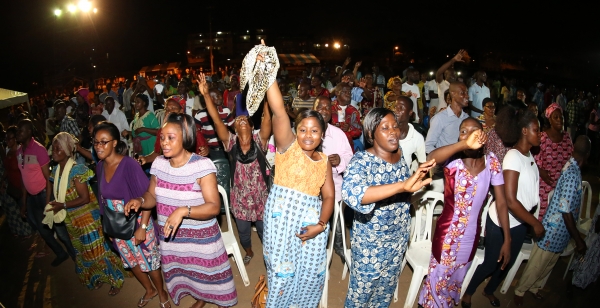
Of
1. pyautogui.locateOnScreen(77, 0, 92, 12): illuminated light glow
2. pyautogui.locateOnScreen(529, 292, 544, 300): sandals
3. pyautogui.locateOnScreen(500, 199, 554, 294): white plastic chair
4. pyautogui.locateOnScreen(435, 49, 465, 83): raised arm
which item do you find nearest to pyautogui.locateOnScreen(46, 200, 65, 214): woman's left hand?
pyautogui.locateOnScreen(500, 199, 554, 294): white plastic chair

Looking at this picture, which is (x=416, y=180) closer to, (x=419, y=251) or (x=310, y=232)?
(x=310, y=232)

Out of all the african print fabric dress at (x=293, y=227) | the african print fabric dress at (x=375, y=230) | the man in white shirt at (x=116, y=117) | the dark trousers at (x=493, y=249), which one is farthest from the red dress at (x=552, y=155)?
the man in white shirt at (x=116, y=117)

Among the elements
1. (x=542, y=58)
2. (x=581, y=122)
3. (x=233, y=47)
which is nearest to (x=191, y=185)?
(x=581, y=122)

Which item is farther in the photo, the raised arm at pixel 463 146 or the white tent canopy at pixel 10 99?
the white tent canopy at pixel 10 99

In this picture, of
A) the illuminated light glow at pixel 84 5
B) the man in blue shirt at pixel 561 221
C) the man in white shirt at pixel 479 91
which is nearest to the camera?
the man in blue shirt at pixel 561 221

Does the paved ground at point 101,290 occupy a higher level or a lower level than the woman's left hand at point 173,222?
lower

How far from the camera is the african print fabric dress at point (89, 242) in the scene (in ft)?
11.6

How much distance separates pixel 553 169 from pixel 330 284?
2.93 m

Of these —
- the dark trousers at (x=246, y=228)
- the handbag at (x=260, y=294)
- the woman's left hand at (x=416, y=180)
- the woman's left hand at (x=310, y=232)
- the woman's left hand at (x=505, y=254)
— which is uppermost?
the woman's left hand at (x=416, y=180)

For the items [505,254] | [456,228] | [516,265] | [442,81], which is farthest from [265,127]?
[442,81]

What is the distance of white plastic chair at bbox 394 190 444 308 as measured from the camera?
3.20m

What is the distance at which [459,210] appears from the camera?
102 inches

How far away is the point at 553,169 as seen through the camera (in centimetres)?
394

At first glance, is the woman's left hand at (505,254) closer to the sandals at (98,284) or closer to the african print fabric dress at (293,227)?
the african print fabric dress at (293,227)
